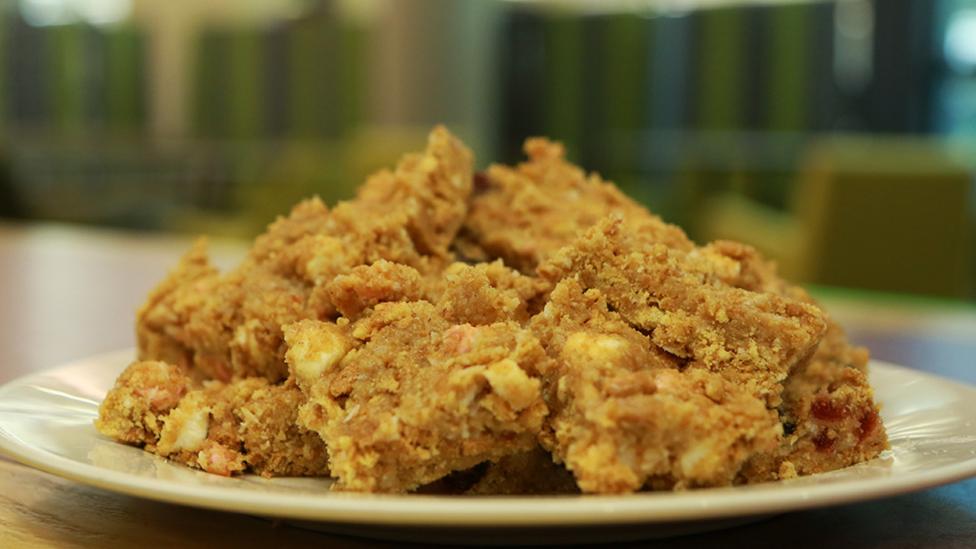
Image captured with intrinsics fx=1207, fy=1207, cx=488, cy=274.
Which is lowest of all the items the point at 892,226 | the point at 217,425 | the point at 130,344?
the point at 892,226

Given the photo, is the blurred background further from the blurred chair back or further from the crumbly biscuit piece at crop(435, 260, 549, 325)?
the crumbly biscuit piece at crop(435, 260, 549, 325)

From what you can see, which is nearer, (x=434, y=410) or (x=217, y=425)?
(x=434, y=410)

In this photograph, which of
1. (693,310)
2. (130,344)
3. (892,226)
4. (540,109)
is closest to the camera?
(693,310)

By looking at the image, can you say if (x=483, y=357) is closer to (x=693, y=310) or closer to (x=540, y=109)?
(x=693, y=310)

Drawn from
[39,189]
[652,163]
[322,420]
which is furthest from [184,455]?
[39,189]

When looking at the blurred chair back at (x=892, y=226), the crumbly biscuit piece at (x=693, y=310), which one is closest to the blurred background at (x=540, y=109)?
the blurred chair back at (x=892, y=226)

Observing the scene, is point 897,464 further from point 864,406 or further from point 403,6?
point 403,6

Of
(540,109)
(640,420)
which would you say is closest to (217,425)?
(640,420)
